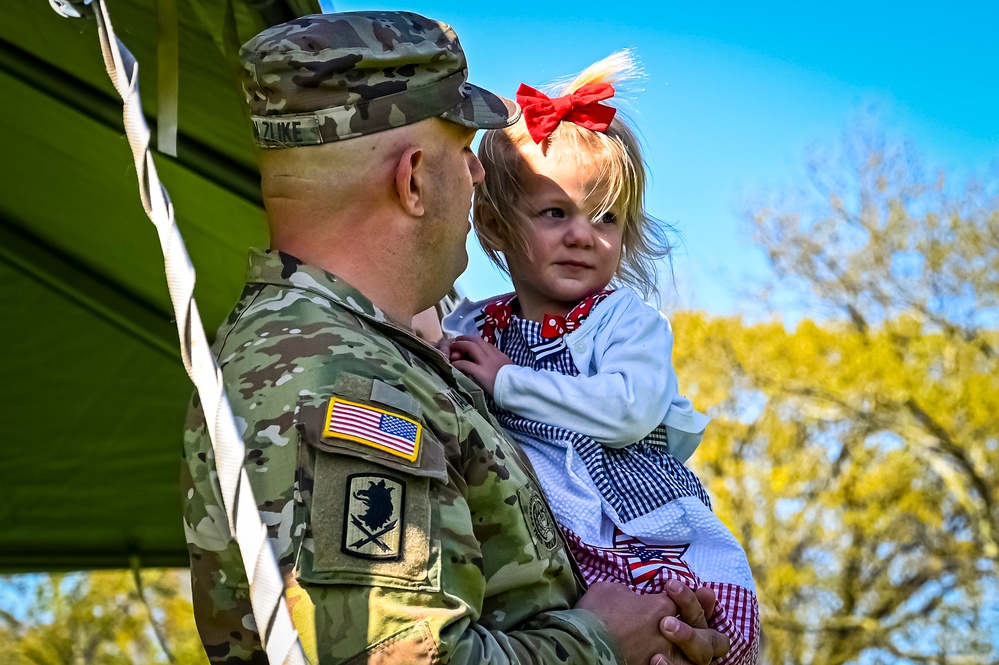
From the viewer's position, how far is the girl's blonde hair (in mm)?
2420

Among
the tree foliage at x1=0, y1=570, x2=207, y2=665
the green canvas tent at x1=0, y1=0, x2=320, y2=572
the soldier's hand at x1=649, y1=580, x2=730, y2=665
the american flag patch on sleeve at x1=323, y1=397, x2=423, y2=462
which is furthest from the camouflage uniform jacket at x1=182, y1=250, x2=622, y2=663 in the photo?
the tree foliage at x1=0, y1=570, x2=207, y2=665

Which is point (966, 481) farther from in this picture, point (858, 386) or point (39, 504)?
point (39, 504)

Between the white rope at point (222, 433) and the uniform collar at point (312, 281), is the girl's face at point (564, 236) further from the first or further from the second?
the white rope at point (222, 433)

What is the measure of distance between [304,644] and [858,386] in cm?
1173

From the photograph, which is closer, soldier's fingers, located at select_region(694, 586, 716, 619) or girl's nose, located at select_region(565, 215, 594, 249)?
soldier's fingers, located at select_region(694, 586, 716, 619)

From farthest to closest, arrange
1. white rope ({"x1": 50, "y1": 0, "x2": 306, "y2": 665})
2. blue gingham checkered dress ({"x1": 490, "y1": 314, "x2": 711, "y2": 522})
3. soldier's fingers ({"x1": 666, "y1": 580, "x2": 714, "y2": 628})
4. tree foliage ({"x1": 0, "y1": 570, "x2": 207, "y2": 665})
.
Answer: tree foliage ({"x1": 0, "y1": 570, "x2": 207, "y2": 665}) < blue gingham checkered dress ({"x1": 490, "y1": 314, "x2": 711, "y2": 522}) < soldier's fingers ({"x1": 666, "y1": 580, "x2": 714, "y2": 628}) < white rope ({"x1": 50, "y1": 0, "x2": 306, "y2": 665})

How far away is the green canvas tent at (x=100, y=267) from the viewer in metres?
2.96

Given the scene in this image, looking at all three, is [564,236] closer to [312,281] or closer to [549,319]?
[549,319]

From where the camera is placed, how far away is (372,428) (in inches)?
58.7

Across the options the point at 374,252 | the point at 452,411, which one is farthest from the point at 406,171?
the point at 452,411

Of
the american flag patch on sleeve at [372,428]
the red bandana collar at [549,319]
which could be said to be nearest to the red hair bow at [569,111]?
the red bandana collar at [549,319]

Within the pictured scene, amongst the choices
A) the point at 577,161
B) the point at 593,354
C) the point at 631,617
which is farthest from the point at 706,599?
the point at 577,161

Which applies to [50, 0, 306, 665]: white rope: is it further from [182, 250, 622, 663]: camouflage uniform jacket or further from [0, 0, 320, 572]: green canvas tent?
[0, 0, 320, 572]: green canvas tent

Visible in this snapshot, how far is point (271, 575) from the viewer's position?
4.22ft
